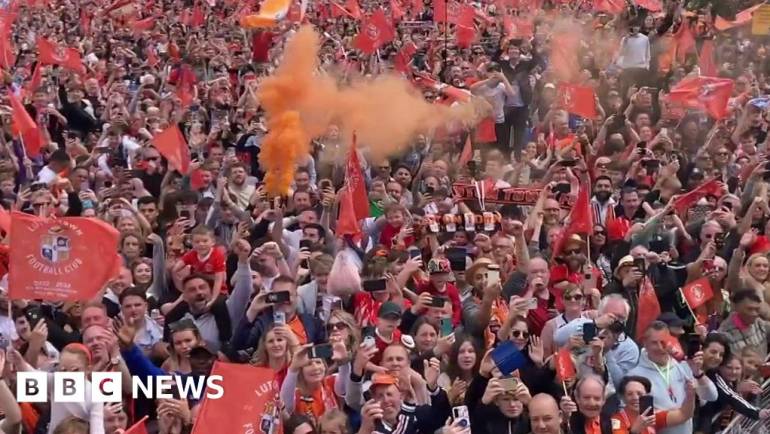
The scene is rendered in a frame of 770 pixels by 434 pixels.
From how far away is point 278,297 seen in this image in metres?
6.80

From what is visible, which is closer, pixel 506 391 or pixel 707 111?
pixel 506 391

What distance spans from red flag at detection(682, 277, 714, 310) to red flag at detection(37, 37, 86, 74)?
9.05 metres

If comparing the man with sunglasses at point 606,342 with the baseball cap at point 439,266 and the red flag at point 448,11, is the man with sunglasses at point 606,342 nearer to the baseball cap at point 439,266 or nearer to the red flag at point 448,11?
the baseball cap at point 439,266

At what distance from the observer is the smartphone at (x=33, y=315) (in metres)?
6.52

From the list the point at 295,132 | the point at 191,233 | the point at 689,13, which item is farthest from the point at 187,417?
the point at 689,13

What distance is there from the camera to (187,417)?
18.0ft

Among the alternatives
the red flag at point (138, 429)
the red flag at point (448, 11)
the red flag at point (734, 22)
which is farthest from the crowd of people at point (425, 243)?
the red flag at point (734, 22)

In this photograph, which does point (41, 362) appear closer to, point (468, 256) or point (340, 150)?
point (468, 256)

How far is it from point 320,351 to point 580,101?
294 inches

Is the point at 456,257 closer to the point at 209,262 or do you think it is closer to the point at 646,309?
the point at 646,309

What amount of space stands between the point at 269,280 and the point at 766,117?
737cm

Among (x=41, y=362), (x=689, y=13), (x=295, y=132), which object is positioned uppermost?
(x=41, y=362)

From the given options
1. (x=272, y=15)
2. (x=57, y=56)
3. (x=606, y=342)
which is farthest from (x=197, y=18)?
(x=606, y=342)

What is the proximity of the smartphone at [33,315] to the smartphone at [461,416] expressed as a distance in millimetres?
2276
